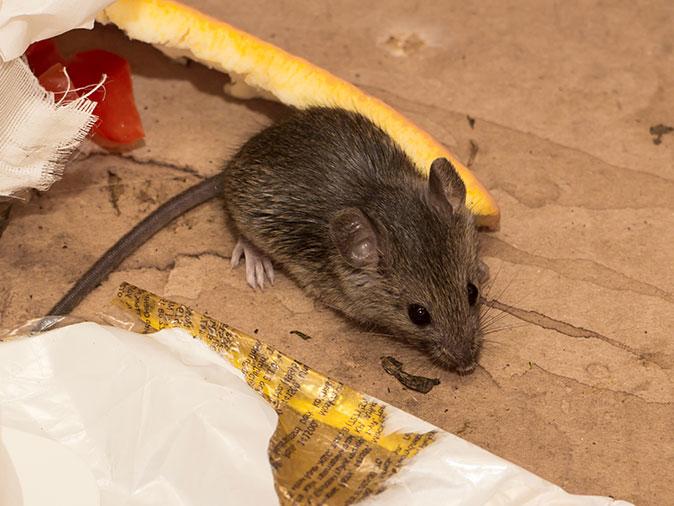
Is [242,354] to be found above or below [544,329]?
above

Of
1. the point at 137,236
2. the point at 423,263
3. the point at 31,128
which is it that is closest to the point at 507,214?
the point at 423,263

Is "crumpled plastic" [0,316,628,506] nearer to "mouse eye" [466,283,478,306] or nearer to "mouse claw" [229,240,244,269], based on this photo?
"mouse eye" [466,283,478,306]

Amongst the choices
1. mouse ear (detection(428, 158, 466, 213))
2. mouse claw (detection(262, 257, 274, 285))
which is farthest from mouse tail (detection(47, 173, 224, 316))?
mouse ear (detection(428, 158, 466, 213))

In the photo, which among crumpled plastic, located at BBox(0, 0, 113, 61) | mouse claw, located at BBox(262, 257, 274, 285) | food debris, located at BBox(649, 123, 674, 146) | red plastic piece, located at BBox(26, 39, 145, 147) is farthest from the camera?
food debris, located at BBox(649, 123, 674, 146)

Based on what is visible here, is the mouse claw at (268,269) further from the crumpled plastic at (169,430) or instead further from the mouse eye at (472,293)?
the mouse eye at (472,293)

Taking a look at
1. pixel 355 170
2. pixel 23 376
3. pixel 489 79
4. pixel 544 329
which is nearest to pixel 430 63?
pixel 489 79

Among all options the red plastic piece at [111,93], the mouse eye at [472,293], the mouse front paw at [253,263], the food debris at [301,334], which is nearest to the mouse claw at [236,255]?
the mouse front paw at [253,263]

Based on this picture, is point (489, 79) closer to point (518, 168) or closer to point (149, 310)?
point (518, 168)
